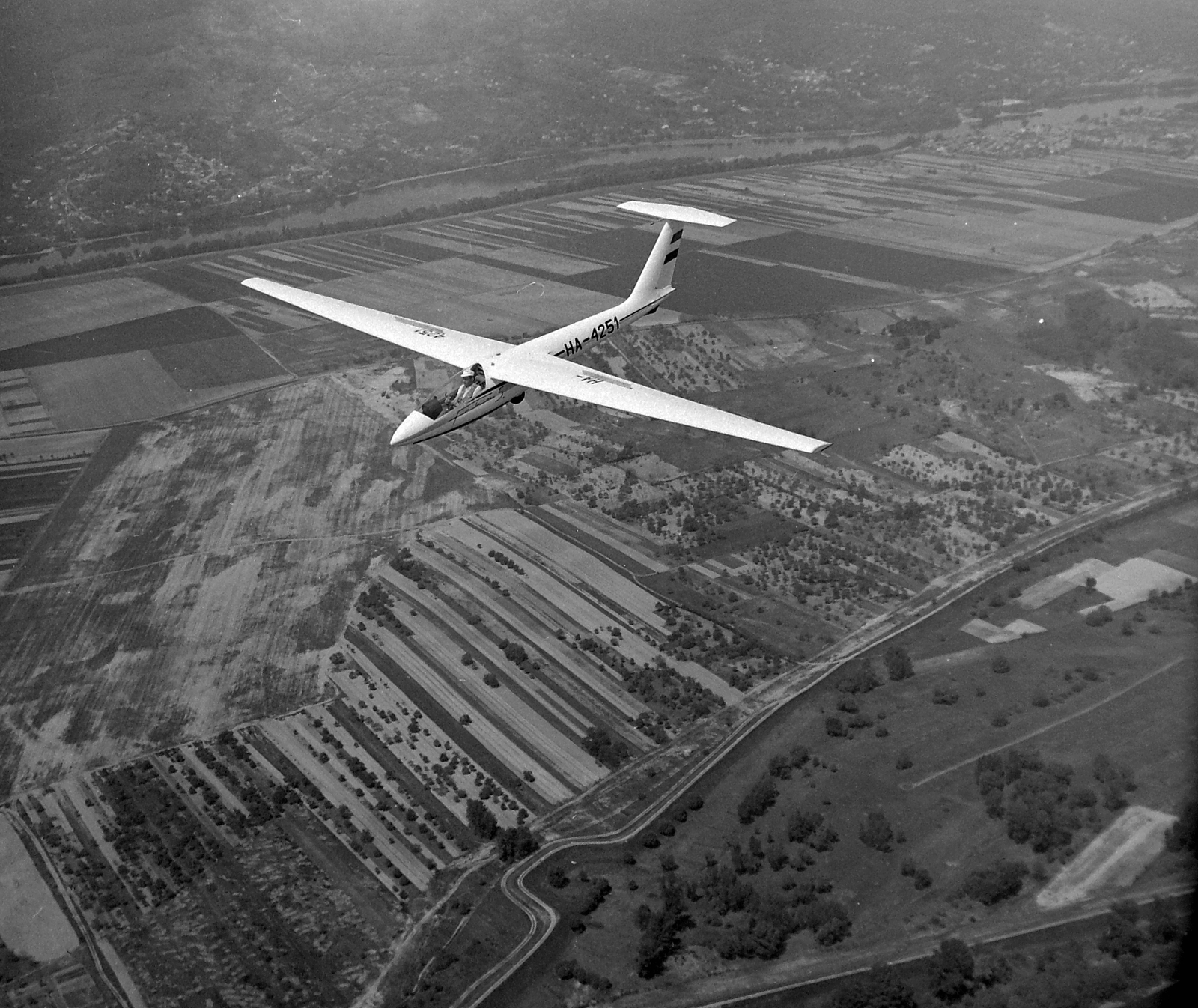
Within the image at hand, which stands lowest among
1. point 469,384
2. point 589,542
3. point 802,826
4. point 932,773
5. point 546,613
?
point 802,826

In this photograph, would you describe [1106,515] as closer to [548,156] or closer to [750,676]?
[750,676]

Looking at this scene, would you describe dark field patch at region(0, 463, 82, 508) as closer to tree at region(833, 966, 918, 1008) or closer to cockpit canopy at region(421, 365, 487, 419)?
cockpit canopy at region(421, 365, 487, 419)

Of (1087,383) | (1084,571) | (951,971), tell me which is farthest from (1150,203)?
(951,971)

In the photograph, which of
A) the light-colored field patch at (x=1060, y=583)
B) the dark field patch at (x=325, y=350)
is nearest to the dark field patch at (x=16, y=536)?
the dark field patch at (x=325, y=350)

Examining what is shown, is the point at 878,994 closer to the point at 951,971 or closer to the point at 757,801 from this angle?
the point at 951,971

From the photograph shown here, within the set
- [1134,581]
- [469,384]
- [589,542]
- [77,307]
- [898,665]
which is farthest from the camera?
[77,307]

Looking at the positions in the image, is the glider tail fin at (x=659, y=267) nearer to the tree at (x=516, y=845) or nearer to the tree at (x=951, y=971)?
the tree at (x=516, y=845)
